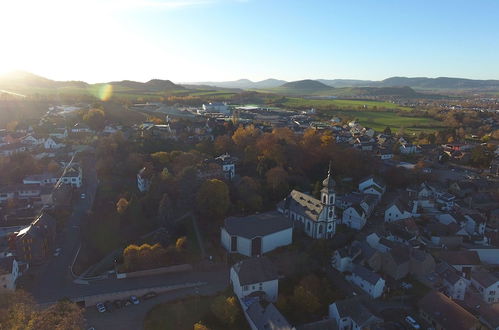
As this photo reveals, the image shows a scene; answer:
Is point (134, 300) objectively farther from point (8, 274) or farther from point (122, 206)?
point (122, 206)

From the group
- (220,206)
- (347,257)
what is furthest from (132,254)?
(347,257)

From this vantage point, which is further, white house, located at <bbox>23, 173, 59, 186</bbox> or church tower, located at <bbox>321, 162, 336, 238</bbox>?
white house, located at <bbox>23, 173, 59, 186</bbox>

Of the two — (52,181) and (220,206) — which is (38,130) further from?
(220,206)

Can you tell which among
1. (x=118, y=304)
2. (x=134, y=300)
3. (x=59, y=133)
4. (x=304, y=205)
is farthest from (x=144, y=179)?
(x=59, y=133)

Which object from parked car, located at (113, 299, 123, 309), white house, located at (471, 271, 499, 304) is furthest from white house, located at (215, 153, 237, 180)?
white house, located at (471, 271, 499, 304)

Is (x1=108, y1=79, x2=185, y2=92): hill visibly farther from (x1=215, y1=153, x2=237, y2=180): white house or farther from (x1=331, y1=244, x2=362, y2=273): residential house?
(x1=331, y1=244, x2=362, y2=273): residential house

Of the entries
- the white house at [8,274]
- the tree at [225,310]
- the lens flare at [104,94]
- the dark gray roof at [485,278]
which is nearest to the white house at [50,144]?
the white house at [8,274]
